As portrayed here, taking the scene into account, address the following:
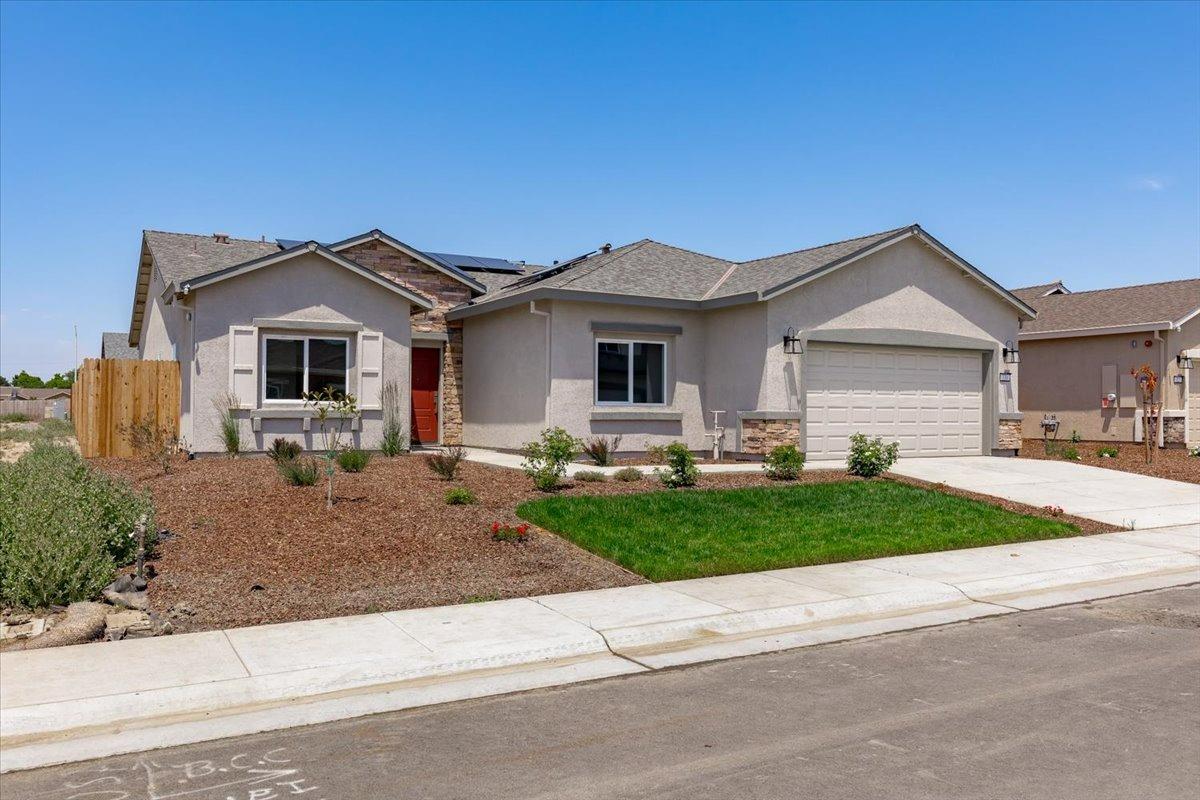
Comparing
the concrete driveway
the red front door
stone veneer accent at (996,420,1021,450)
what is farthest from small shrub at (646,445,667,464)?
stone veneer accent at (996,420,1021,450)

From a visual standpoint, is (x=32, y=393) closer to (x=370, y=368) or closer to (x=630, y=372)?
(x=370, y=368)

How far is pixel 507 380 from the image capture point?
67.8ft

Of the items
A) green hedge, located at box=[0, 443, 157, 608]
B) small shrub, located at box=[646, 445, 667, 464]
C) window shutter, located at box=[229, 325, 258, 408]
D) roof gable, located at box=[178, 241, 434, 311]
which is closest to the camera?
green hedge, located at box=[0, 443, 157, 608]

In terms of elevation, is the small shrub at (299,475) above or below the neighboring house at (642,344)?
below

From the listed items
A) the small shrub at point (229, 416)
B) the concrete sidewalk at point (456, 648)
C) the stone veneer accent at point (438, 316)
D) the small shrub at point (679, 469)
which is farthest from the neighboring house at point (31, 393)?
the concrete sidewalk at point (456, 648)

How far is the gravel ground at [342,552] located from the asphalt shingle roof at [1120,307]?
47.1 feet

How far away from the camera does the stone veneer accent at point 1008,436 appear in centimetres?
2120

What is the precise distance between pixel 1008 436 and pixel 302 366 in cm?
1477

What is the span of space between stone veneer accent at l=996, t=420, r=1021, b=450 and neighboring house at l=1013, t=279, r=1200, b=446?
19.9 ft

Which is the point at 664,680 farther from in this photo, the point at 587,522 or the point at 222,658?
the point at 587,522

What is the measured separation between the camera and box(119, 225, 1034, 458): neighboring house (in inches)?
722

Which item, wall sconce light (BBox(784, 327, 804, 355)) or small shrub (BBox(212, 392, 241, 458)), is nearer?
small shrub (BBox(212, 392, 241, 458))

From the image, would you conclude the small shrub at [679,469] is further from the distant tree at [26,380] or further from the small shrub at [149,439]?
the distant tree at [26,380]

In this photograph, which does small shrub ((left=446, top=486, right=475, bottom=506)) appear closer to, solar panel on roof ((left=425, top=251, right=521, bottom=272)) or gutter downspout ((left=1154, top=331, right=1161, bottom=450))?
solar panel on roof ((left=425, top=251, right=521, bottom=272))
